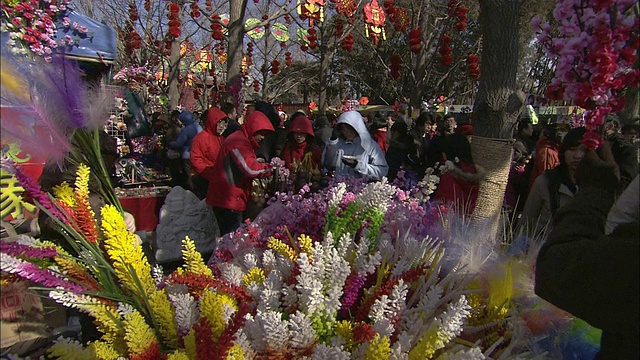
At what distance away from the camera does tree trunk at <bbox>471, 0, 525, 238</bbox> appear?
2229 millimetres

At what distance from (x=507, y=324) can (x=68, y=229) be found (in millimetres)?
1509

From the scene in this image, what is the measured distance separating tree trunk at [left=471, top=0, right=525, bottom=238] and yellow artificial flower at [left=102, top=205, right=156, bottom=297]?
1.50 meters

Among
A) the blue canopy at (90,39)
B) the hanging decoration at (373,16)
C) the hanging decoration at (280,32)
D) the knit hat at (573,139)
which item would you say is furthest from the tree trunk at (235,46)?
the hanging decoration at (280,32)

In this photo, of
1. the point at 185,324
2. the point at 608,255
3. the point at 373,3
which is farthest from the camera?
the point at 373,3

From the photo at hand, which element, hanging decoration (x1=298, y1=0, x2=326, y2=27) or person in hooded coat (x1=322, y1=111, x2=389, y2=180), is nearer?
person in hooded coat (x1=322, y1=111, x2=389, y2=180)

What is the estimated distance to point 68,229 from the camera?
1.54 meters

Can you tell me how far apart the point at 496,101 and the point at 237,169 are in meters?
2.50

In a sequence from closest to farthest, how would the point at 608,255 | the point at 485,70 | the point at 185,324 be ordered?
1. the point at 608,255
2. the point at 185,324
3. the point at 485,70

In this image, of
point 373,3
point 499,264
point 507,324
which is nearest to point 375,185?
point 499,264

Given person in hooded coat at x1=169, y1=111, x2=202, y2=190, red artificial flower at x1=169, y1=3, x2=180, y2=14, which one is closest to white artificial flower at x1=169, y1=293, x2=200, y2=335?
person in hooded coat at x1=169, y1=111, x2=202, y2=190

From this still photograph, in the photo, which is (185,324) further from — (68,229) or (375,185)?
(375,185)

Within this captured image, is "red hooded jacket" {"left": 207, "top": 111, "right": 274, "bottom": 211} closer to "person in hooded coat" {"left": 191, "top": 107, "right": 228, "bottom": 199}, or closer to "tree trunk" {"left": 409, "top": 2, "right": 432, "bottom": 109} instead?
"person in hooded coat" {"left": 191, "top": 107, "right": 228, "bottom": 199}

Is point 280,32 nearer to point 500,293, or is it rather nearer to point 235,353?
point 500,293

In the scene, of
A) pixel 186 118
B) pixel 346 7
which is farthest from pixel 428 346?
pixel 346 7
